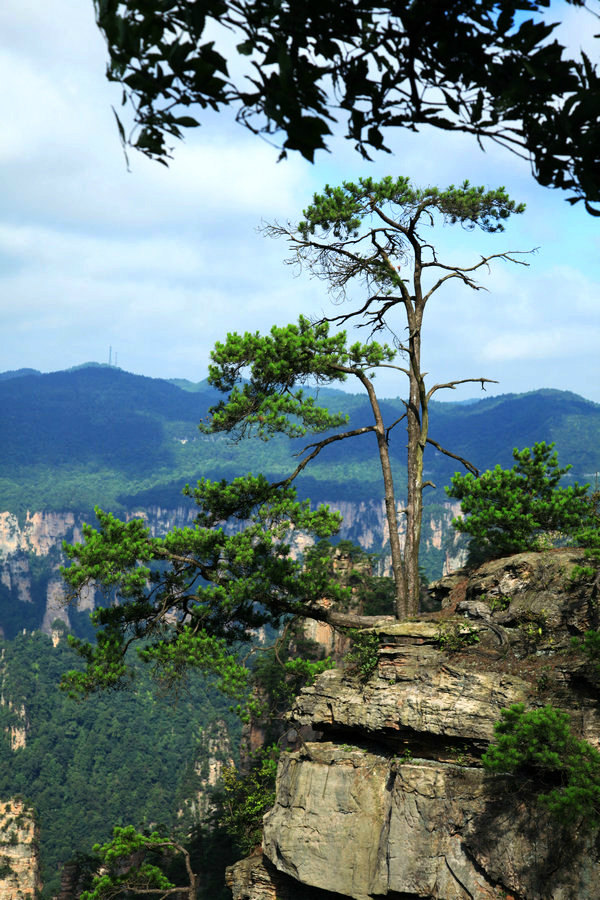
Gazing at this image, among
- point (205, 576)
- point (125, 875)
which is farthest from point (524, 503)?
point (125, 875)

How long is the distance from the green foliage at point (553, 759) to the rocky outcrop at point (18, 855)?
4486 centimetres

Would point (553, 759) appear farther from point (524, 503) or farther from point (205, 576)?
point (205, 576)

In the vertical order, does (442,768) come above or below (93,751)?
above

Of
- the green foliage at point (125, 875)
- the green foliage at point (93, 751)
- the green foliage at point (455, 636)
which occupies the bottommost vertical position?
the green foliage at point (93, 751)

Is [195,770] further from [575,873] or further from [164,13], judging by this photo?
[164,13]

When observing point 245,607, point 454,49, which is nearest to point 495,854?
point 245,607

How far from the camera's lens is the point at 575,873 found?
10.2 meters

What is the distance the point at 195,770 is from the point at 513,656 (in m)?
92.0

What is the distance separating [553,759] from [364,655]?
448 centimetres

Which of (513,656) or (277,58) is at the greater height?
(277,58)

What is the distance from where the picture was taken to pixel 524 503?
15641 mm

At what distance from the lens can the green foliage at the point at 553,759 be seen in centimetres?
960

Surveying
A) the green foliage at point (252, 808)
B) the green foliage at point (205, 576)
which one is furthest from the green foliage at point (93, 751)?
the green foliage at point (205, 576)

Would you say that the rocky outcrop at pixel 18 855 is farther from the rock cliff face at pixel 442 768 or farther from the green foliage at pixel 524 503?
the green foliage at pixel 524 503
